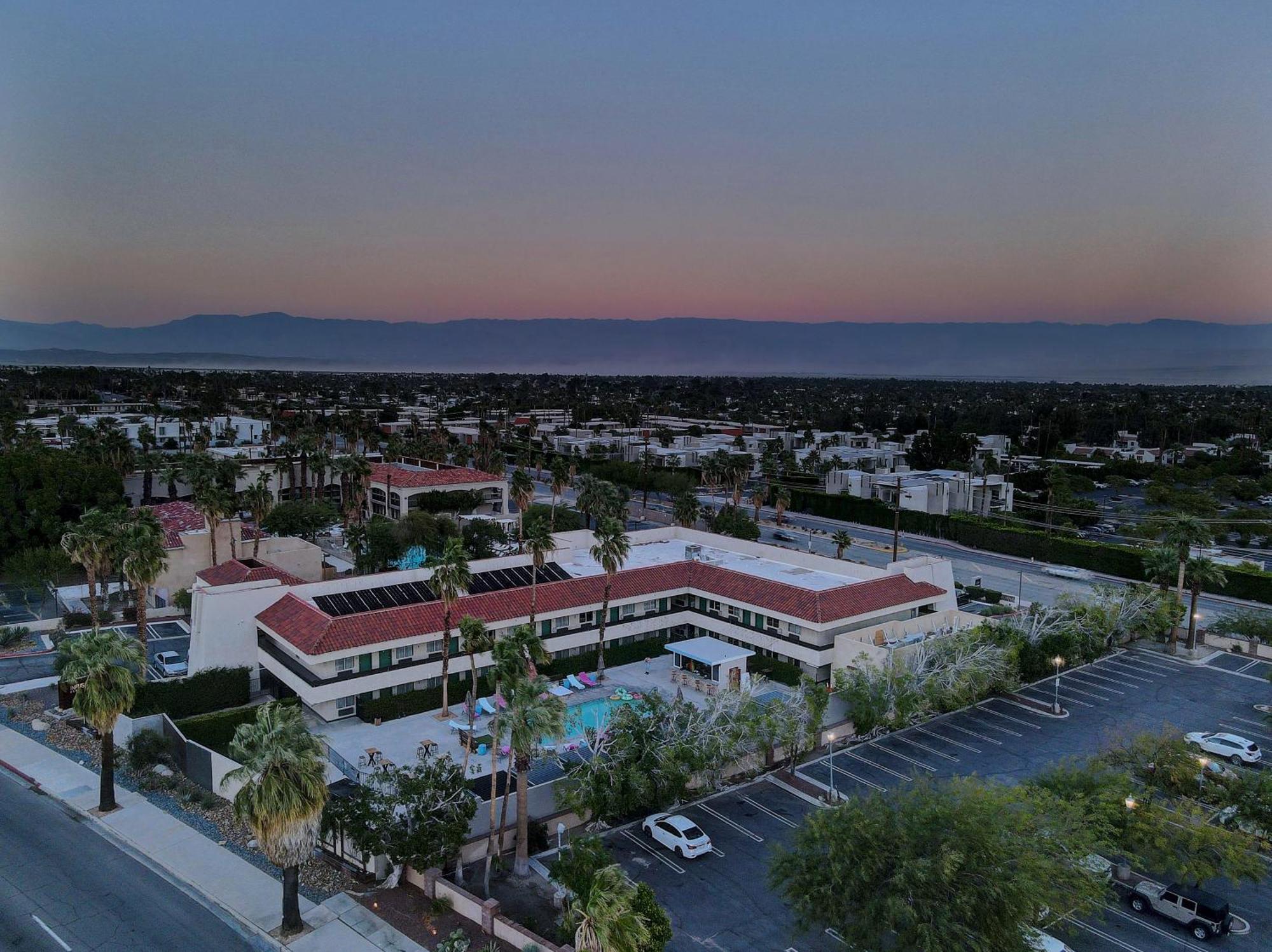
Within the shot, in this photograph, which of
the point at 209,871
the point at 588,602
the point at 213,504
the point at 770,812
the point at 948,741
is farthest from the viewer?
the point at 213,504

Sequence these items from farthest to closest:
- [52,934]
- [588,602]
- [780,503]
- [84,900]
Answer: [780,503]
[588,602]
[84,900]
[52,934]

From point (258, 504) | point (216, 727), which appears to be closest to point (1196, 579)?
point (216, 727)

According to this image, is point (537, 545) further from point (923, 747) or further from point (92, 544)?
point (92, 544)

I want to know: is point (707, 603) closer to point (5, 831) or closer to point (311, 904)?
point (311, 904)

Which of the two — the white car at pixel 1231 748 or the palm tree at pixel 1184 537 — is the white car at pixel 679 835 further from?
the palm tree at pixel 1184 537

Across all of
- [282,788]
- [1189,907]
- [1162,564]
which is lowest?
[1189,907]

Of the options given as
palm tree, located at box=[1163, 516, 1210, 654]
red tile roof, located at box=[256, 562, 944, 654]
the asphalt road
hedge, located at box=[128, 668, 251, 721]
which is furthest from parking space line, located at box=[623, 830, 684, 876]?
palm tree, located at box=[1163, 516, 1210, 654]

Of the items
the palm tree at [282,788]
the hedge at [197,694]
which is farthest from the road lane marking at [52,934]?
the hedge at [197,694]
